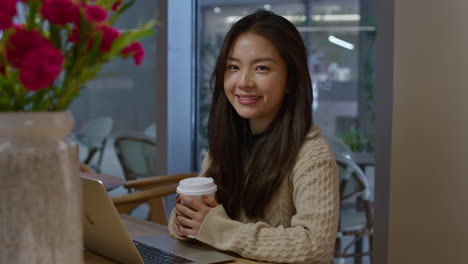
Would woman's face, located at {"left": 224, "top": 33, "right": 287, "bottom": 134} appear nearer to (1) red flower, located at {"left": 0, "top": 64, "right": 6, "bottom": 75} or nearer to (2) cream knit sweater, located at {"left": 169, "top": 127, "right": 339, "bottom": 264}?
(2) cream knit sweater, located at {"left": 169, "top": 127, "right": 339, "bottom": 264}

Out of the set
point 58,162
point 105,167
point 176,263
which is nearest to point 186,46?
point 105,167

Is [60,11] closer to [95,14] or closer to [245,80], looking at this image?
[95,14]

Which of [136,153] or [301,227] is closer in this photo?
[301,227]

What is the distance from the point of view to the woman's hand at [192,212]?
1659 millimetres

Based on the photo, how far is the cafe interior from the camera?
2.32 metres

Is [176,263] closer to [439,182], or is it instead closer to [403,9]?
[439,182]

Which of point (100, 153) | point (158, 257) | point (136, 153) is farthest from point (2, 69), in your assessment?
point (100, 153)

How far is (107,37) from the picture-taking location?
0.83 metres

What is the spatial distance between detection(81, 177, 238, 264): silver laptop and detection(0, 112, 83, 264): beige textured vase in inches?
18.7

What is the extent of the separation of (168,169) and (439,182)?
1806 mm

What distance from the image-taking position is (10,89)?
2.69 feet

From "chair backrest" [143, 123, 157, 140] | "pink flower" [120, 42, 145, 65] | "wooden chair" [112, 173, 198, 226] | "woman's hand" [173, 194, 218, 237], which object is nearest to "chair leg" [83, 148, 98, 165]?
"chair backrest" [143, 123, 157, 140]

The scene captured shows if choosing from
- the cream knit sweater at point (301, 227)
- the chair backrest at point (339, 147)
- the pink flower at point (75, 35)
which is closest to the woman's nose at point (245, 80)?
the cream knit sweater at point (301, 227)

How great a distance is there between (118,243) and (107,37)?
73 centimetres
